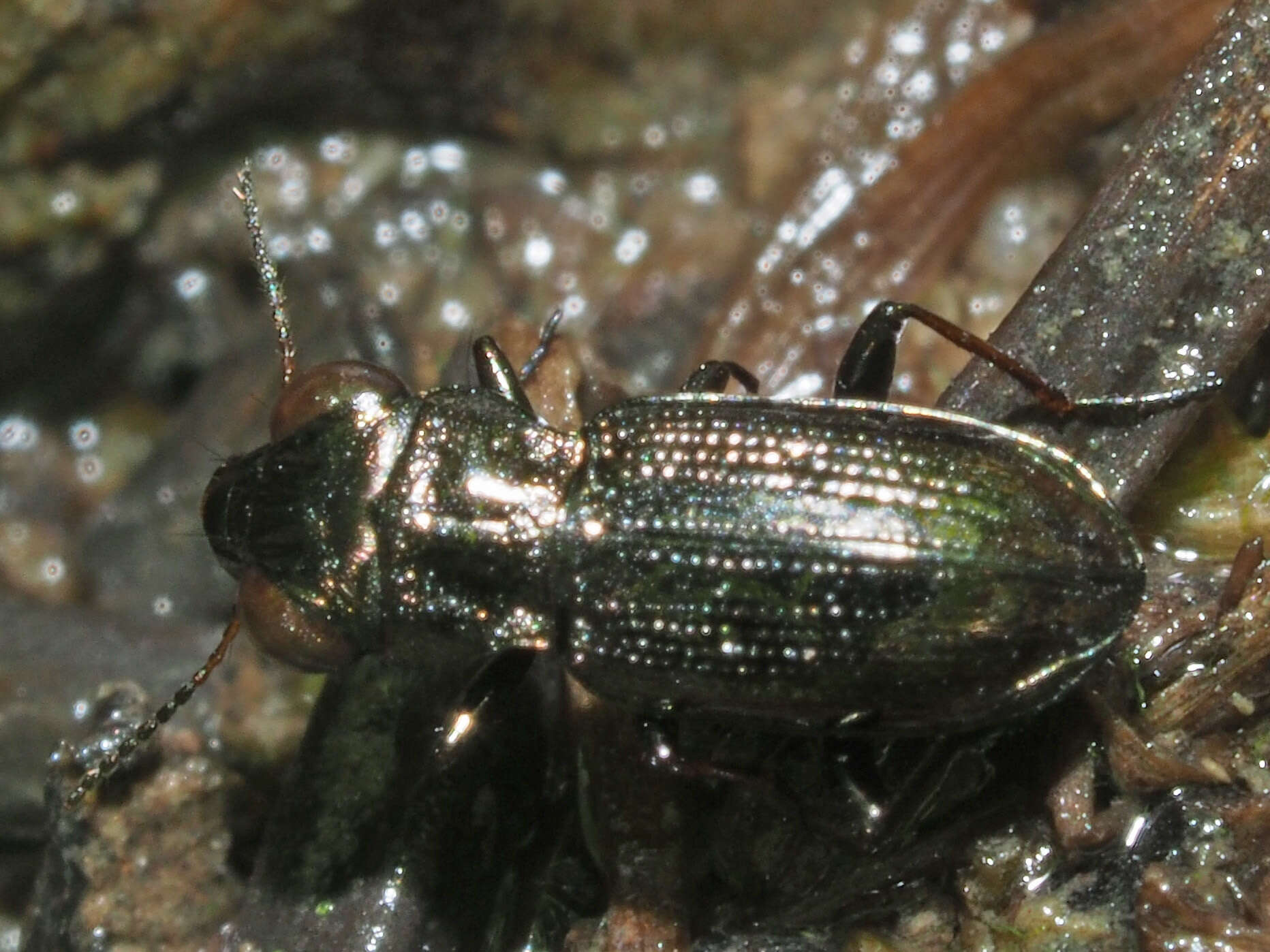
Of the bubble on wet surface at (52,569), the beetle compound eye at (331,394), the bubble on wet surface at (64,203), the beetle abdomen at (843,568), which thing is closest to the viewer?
the beetle abdomen at (843,568)

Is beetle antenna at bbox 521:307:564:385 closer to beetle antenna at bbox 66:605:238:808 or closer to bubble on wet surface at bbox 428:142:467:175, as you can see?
beetle antenna at bbox 66:605:238:808

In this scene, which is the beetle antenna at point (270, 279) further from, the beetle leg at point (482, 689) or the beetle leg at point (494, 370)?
the beetle leg at point (482, 689)

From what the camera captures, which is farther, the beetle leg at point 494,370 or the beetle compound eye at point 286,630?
the beetle leg at point 494,370

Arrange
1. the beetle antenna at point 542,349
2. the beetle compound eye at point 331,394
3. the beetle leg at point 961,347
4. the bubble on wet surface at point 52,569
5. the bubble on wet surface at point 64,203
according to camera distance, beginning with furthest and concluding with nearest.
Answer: the bubble on wet surface at point 52,569
the bubble on wet surface at point 64,203
the beetle antenna at point 542,349
the beetle compound eye at point 331,394
the beetle leg at point 961,347

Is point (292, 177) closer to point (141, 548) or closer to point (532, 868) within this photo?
point (141, 548)

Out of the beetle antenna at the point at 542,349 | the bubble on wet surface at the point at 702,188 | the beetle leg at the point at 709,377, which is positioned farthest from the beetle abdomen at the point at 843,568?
the bubble on wet surface at the point at 702,188

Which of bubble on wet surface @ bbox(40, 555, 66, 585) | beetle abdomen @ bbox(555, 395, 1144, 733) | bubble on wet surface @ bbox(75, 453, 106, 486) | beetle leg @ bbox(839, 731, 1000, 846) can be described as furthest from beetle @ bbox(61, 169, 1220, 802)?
bubble on wet surface @ bbox(75, 453, 106, 486)

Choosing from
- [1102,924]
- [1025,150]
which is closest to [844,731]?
[1102,924]

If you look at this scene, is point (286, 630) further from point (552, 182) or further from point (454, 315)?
point (552, 182)
